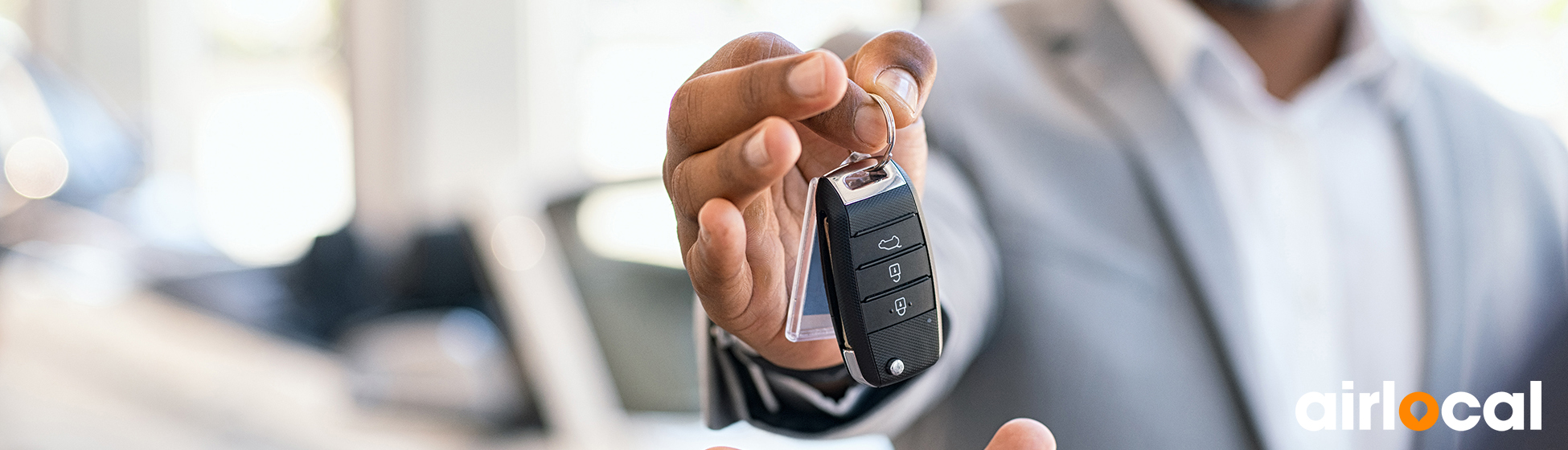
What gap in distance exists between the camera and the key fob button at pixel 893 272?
0.33 metres

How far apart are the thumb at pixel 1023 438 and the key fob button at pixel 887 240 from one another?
19 centimetres

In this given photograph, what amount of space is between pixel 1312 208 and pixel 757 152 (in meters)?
0.48

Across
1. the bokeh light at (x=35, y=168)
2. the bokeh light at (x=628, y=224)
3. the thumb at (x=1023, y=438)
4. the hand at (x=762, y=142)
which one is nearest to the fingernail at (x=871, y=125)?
the hand at (x=762, y=142)

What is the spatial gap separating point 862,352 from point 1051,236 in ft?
1.05

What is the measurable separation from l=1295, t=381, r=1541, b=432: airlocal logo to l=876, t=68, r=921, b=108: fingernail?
0.39m

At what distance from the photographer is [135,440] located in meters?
1.37

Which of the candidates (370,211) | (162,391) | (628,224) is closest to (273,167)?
(370,211)

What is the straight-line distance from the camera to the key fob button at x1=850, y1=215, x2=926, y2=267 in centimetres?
33

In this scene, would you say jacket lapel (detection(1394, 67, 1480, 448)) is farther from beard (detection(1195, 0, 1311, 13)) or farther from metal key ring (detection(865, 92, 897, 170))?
metal key ring (detection(865, 92, 897, 170))

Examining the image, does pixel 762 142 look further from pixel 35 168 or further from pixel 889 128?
pixel 35 168

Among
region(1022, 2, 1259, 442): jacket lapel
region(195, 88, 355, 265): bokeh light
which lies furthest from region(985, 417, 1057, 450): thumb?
region(195, 88, 355, 265): bokeh light

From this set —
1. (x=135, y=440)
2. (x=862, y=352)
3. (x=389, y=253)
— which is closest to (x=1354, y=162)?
(x=862, y=352)

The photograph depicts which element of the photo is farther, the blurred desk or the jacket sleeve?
the blurred desk

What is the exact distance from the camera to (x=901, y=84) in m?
0.35
